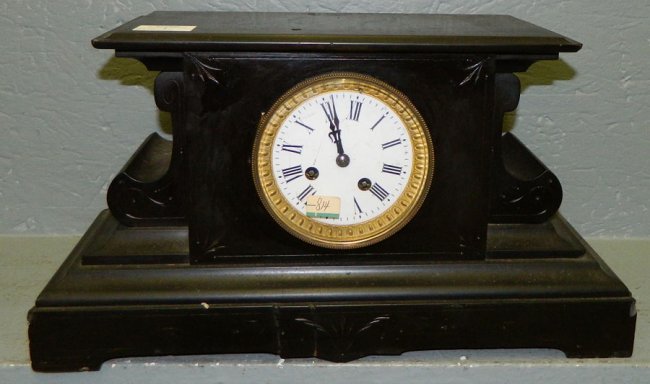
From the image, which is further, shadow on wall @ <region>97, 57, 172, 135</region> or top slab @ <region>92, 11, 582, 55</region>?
shadow on wall @ <region>97, 57, 172, 135</region>

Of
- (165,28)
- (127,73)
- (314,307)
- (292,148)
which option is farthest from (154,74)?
(314,307)

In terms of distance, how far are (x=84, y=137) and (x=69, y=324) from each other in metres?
0.53

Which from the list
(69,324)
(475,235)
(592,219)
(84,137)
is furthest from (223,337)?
(592,219)

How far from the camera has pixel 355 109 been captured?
1352 millimetres

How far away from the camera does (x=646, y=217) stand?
190cm

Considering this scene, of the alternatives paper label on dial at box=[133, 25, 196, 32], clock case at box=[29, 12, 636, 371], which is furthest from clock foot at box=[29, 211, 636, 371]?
paper label on dial at box=[133, 25, 196, 32]

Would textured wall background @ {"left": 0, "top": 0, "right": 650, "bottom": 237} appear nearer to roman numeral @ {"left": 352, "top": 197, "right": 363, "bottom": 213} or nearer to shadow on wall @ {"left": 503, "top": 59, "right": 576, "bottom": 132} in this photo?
shadow on wall @ {"left": 503, "top": 59, "right": 576, "bottom": 132}

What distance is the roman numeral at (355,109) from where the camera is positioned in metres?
1.35

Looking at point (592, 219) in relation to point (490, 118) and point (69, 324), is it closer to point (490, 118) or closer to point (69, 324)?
point (490, 118)

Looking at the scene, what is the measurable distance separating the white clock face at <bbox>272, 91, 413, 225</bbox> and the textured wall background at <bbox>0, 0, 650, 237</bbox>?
0.44m

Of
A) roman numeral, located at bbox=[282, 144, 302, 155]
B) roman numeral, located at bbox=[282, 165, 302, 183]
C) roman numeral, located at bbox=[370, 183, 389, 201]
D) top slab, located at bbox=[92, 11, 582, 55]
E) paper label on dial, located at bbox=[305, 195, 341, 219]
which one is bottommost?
paper label on dial, located at bbox=[305, 195, 341, 219]

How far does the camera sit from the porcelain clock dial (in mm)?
1346

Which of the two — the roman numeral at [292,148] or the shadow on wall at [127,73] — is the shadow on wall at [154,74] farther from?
the roman numeral at [292,148]

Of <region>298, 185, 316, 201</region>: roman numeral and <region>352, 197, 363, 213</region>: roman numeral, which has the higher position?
<region>298, 185, 316, 201</region>: roman numeral
